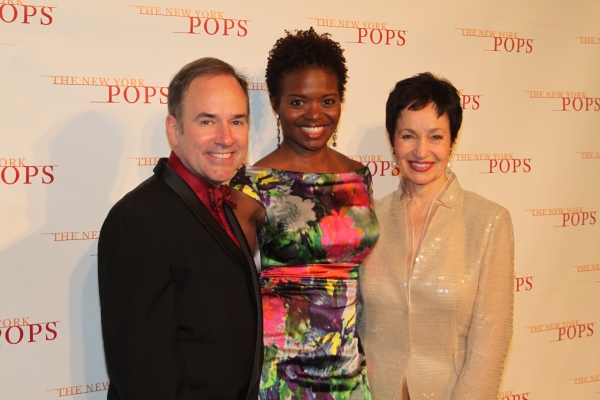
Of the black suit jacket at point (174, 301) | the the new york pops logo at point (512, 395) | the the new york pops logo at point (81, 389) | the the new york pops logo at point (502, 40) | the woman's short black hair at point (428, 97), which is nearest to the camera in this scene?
the black suit jacket at point (174, 301)

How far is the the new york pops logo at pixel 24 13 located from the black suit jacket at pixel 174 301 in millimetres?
1141

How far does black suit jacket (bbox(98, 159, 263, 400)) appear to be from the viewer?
1541 millimetres

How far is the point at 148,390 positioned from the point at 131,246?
1.26ft

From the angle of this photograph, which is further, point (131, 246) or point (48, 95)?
point (48, 95)

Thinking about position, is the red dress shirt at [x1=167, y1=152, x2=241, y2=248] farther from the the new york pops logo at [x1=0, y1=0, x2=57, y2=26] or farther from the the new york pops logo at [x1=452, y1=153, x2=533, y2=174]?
the the new york pops logo at [x1=452, y1=153, x2=533, y2=174]

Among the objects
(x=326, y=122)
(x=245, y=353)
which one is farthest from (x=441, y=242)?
(x=245, y=353)

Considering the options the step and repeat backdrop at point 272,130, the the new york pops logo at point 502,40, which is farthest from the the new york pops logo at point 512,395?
the the new york pops logo at point 502,40

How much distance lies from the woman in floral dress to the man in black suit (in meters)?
0.34

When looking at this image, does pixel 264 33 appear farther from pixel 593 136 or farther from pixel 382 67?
pixel 593 136

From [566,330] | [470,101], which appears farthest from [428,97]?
[566,330]

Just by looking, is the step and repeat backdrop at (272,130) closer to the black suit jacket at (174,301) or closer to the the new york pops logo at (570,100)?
the the new york pops logo at (570,100)

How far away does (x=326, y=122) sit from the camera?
2.41 metres

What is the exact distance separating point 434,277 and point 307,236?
1.71 feet

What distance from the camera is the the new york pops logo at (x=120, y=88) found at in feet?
8.43
